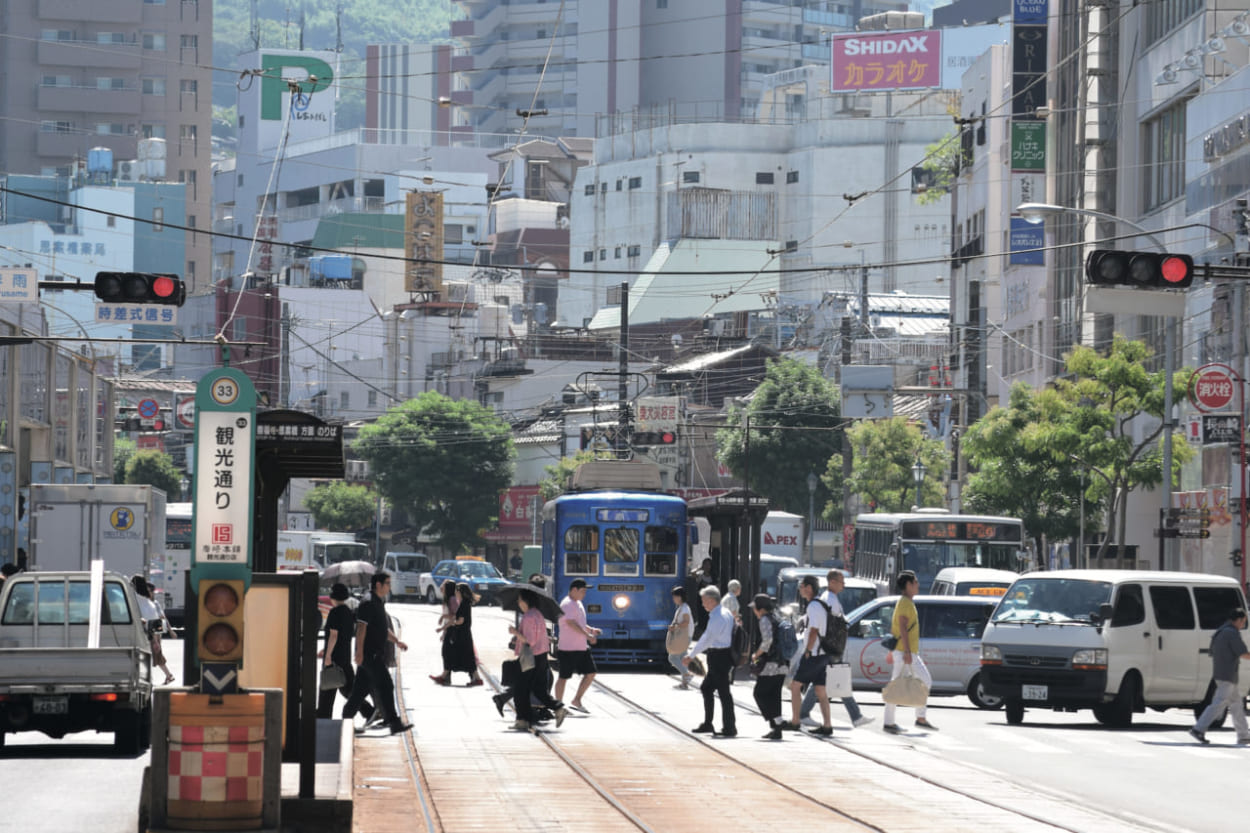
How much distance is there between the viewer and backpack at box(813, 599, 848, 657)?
22547 millimetres

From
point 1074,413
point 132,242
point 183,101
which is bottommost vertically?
point 1074,413

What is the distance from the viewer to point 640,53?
15725cm

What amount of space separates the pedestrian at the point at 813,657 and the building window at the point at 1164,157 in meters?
29.1

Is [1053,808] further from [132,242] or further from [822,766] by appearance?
[132,242]

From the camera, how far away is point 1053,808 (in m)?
16.0

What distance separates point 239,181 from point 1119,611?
157 m

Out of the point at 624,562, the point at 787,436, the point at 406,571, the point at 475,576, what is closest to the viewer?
the point at 624,562

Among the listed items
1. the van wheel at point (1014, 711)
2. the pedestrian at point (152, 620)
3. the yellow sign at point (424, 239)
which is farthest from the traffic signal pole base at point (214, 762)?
the yellow sign at point (424, 239)

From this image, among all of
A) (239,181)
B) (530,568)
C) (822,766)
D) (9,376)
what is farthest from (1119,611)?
(239,181)

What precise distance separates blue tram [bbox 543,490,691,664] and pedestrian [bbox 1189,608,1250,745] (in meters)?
13.4

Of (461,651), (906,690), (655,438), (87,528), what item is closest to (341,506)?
(655,438)

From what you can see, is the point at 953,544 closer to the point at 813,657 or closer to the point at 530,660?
the point at 813,657

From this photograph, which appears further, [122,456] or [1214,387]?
[122,456]

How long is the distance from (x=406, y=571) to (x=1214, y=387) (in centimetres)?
5112
